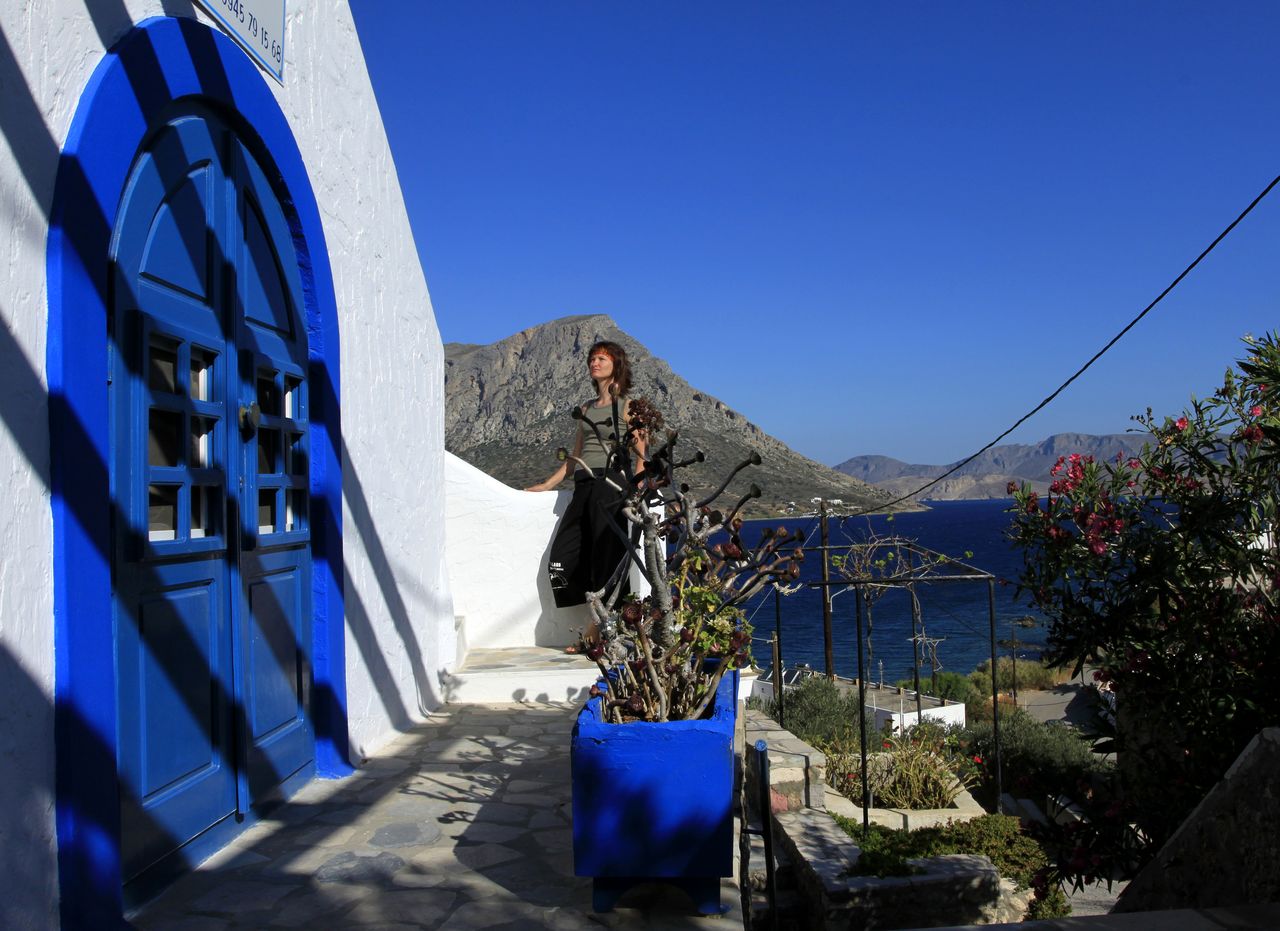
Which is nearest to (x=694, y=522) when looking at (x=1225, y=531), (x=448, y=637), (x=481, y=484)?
(x=1225, y=531)

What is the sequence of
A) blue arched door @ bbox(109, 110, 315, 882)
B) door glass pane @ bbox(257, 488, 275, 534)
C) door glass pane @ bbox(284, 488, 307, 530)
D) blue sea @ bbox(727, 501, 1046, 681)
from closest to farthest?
blue arched door @ bbox(109, 110, 315, 882) < door glass pane @ bbox(257, 488, 275, 534) < door glass pane @ bbox(284, 488, 307, 530) < blue sea @ bbox(727, 501, 1046, 681)

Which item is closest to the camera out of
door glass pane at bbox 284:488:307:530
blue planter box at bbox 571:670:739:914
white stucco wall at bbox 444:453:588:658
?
blue planter box at bbox 571:670:739:914

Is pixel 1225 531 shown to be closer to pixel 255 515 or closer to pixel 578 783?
pixel 578 783

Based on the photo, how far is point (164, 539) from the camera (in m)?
3.03

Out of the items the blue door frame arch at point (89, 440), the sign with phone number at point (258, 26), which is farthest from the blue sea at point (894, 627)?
the blue door frame arch at point (89, 440)

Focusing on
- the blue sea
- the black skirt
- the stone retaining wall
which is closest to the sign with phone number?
the black skirt

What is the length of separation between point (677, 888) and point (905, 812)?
460cm

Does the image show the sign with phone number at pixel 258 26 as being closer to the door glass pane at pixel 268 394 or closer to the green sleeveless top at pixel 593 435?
the door glass pane at pixel 268 394

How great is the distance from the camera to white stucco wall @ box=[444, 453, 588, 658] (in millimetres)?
7066

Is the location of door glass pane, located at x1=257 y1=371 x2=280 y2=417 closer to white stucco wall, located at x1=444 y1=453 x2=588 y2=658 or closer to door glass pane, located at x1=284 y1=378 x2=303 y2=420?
door glass pane, located at x1=284 y1=378 x2=303 y2=420

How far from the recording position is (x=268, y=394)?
392 cm

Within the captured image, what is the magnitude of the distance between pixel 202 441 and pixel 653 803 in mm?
1970

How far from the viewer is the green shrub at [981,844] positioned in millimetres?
5910

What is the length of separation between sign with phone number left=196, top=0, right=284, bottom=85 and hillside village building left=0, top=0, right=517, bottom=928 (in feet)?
0.11
